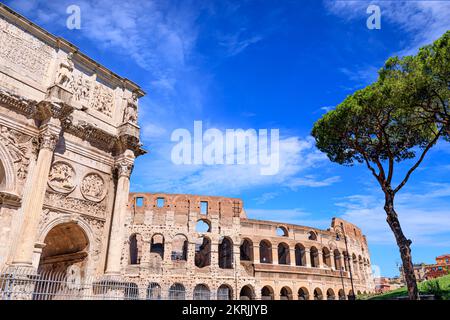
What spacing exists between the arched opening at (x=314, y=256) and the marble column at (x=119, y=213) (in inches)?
1067

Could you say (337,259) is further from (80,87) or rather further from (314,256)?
(80,87)

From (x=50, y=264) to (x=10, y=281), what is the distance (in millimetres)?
3757

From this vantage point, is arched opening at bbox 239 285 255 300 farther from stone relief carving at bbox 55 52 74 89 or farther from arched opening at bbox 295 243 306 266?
stone relief carving at bbox 55 52 74 89

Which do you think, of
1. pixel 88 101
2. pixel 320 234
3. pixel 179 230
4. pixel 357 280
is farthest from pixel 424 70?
pixel 357 280

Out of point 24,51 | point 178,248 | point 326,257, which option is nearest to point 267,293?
point 326,257

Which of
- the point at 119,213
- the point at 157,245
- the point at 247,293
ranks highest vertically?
the point at 157,245

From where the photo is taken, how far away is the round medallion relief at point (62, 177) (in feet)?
32.6

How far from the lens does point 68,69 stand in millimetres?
10703

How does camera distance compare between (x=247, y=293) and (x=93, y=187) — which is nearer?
(x=93, y=187)

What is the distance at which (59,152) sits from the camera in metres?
10.3

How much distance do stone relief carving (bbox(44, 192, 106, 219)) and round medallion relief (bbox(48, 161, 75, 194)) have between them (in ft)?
0.73

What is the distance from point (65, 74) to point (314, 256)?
30.7 meters

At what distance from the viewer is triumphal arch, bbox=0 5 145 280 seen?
890 centimetres

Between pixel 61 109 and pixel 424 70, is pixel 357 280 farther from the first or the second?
pixel 61 109
